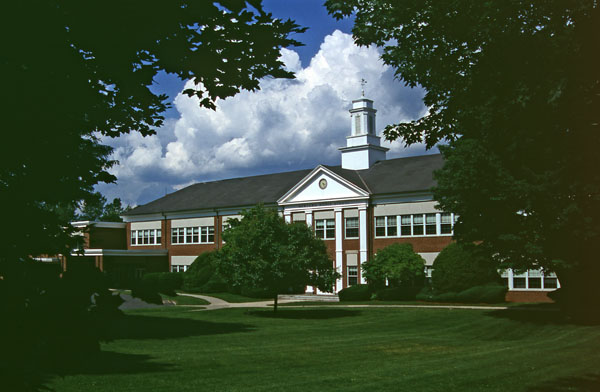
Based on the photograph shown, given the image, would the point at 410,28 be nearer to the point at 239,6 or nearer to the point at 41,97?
the point at 239,6

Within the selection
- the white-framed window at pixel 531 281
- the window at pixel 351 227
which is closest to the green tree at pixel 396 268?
the window at pixel 351 227

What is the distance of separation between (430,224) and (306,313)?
14.6 m

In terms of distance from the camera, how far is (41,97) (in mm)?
3816

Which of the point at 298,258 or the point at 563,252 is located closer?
the point at 563,252

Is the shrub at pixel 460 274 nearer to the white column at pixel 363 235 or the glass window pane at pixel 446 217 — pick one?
the glass window pane at pixel 446 217

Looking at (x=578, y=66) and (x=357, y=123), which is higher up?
(x=357, y=123)

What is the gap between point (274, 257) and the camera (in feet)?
99.7

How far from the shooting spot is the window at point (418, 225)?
4331 cm

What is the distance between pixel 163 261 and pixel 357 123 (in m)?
22.8

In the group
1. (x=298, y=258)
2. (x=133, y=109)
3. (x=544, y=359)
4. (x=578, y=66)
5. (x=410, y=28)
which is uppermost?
(x=410, y=28)

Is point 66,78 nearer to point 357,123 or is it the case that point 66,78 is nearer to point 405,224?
point 405,224

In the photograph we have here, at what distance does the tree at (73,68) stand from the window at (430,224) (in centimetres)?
3906

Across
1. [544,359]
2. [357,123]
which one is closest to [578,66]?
[544,359]

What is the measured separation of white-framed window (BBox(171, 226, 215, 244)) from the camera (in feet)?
184
